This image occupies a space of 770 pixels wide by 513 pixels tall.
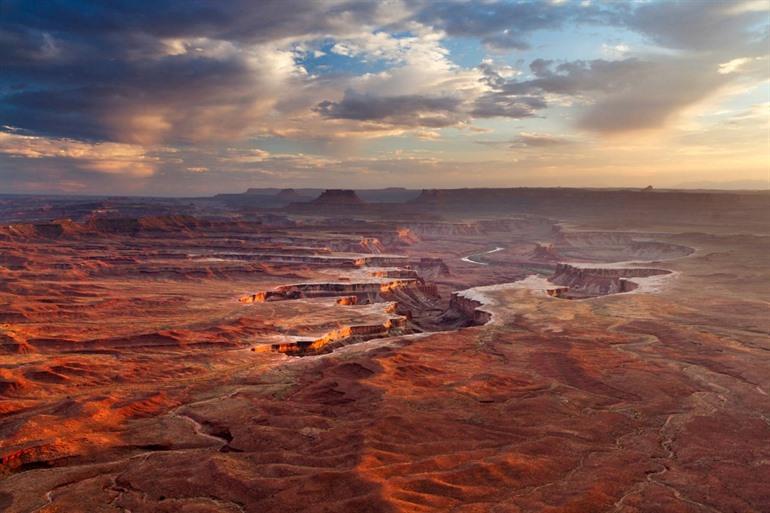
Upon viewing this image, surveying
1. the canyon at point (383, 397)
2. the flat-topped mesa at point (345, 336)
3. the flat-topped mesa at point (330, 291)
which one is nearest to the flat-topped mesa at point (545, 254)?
the canyon at point (383, 397)

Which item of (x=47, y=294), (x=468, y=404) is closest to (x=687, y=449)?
(x=468, y=404)

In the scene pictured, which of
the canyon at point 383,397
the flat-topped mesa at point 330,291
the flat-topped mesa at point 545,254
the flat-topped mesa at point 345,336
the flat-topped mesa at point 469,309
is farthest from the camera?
the flat-topped mesa at point 545,254

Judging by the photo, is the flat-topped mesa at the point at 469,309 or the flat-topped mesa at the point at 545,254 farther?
the flat-topped mesa at the point at 545,254

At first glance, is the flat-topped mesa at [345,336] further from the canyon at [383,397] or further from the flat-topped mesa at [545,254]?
the flat-topped mesa at [545,254]

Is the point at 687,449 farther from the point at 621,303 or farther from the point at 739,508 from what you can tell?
the point at 621,303

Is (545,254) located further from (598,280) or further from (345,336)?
(345,336)

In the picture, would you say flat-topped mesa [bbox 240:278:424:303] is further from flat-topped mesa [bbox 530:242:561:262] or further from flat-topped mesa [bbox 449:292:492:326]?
flat-topped mesa [bbox 530:242:561:262]
